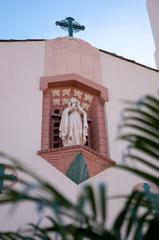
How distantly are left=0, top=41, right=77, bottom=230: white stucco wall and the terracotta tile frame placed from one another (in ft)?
0.47

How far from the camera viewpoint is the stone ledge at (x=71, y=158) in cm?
650

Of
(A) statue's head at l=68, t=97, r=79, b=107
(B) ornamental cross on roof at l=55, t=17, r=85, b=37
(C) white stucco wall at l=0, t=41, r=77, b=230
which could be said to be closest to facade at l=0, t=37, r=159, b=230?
(C) white stucco wall at l=0, t=41, r=77, b=230

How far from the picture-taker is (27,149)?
6.65 metres

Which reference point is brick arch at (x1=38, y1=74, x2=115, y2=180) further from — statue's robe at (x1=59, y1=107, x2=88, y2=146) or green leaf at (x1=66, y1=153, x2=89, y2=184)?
statue's robe at (x1=59, y1=107, x2=88, y2=146)

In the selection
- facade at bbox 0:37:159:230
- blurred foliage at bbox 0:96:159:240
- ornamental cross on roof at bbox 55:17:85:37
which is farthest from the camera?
ornamental cross on roof at bbox 55:17:85:37

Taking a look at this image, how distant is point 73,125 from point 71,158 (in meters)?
0.79

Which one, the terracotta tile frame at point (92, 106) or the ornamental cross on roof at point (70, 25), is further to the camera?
the ornamental cross on roof at point (70, 25)

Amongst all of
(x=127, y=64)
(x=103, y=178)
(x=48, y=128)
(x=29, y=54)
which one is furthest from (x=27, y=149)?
(x=127, y=64)

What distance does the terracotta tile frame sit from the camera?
7262 mm

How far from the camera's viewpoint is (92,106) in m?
8.23

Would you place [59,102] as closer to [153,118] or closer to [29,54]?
[29,54]

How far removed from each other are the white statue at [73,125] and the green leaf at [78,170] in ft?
1.40

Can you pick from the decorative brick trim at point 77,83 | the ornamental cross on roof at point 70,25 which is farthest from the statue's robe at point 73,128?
the ornamental cross on roof at point 70,25

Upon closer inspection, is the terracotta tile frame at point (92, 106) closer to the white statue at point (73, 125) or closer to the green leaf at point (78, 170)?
the white statue at point (73, 125)
